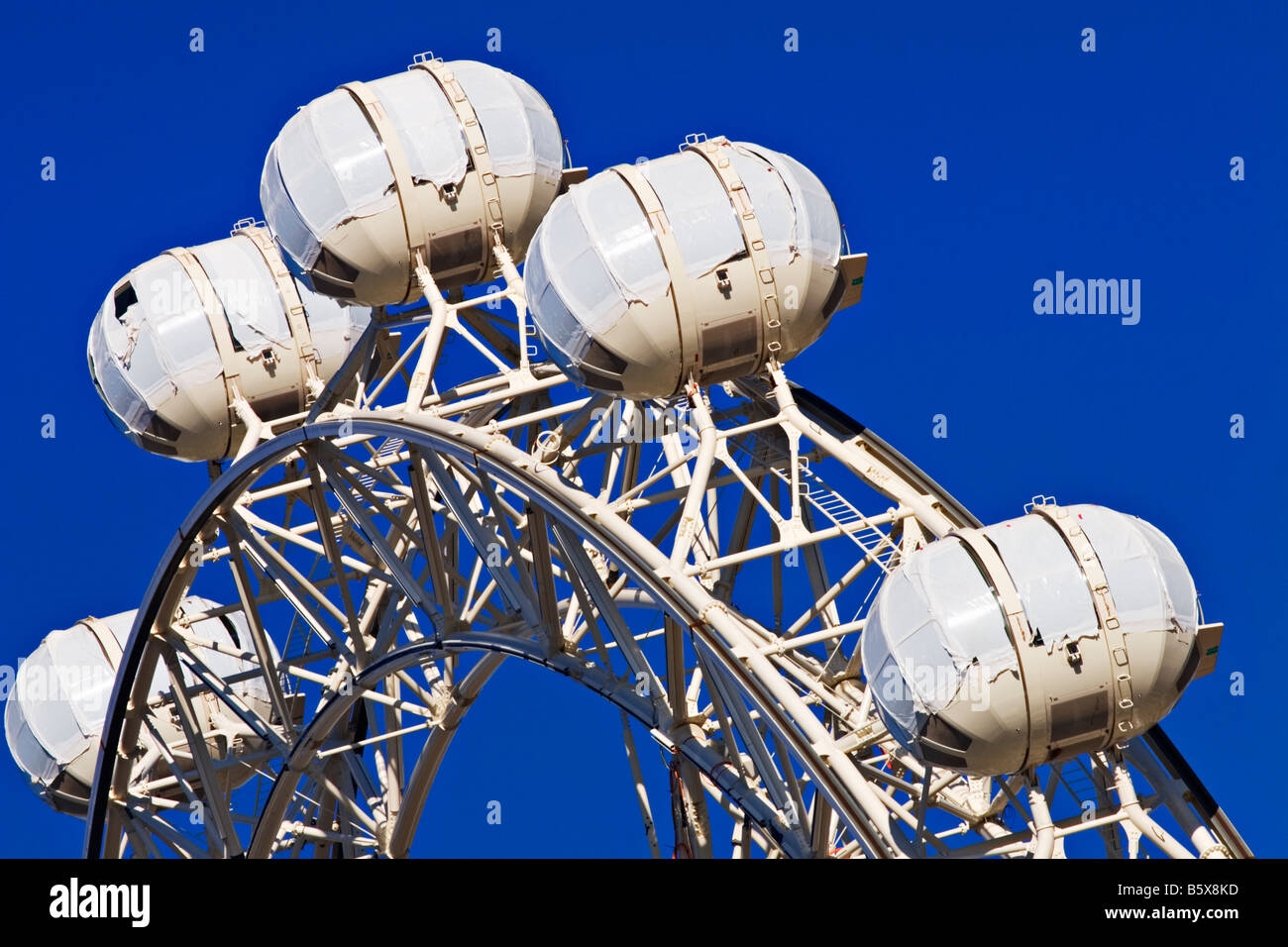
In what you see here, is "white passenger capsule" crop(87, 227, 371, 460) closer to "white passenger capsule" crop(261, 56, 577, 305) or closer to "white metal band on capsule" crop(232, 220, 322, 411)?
"white metal band on capsule" crop(232, 220, 322, 411)

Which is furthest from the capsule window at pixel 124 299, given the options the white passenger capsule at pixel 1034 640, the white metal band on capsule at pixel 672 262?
the white passenger capsule at pixel 1034 640

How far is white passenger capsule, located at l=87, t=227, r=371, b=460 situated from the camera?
132 feet

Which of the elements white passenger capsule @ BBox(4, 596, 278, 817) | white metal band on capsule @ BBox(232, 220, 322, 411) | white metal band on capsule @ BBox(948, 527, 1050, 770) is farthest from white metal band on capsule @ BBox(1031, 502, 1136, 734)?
white passenger capsule @ BBox(4, 596, 278, 817)

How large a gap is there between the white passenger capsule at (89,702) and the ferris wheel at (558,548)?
6 cm

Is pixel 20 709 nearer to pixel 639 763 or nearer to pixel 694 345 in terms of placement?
pixel 639 763

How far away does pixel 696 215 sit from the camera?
31.0 m

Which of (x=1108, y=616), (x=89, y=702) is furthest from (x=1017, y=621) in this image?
(x=89, y=702)

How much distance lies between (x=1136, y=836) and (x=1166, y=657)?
7.20 feet

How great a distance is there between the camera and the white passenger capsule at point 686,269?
101 feet

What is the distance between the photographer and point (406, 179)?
35594mm

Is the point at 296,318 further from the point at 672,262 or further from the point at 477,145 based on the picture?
the point at 672,262

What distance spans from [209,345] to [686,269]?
12.0m

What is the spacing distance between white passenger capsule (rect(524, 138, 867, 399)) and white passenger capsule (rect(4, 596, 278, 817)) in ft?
52.2
